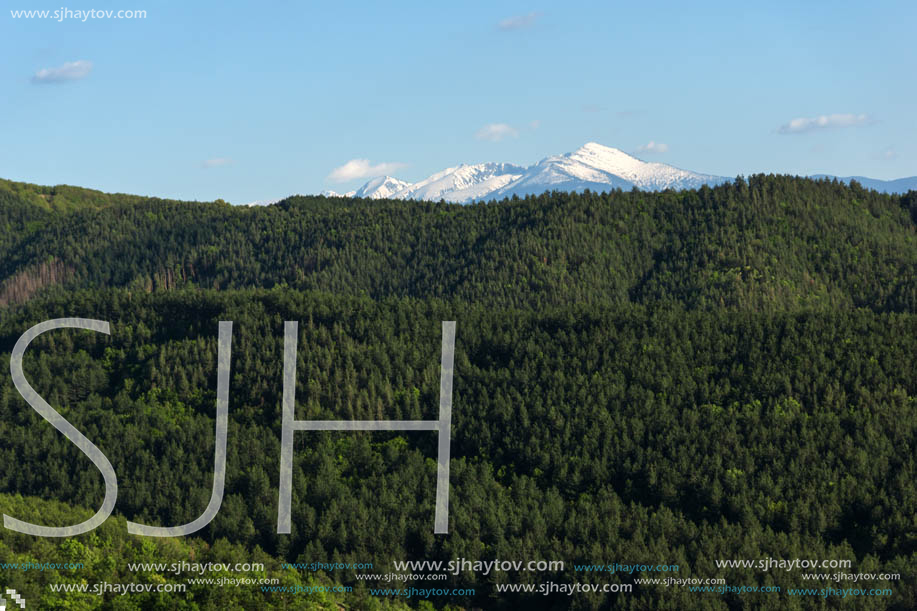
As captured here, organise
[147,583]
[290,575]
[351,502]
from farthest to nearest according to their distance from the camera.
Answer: [351,502] → [290,575] → [147,583]

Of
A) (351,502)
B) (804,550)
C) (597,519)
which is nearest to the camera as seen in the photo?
(804,550)

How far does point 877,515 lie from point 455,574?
6970 centimetres

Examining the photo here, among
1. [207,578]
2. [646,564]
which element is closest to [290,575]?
[207,578]

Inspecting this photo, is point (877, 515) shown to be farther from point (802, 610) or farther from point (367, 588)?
point (367, 588)

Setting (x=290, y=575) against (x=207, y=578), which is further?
(x=290, y=575)

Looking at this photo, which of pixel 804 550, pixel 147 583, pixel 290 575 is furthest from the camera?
pixel 804 550

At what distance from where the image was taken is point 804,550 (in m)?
171

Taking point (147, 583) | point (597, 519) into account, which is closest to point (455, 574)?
point (597, 519)

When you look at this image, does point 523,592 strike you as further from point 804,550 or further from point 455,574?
point 804,550

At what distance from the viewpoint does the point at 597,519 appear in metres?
186

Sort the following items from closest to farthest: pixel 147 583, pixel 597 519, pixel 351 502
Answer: pixel 147 583 < pixel 597 519 < pixel 351 502

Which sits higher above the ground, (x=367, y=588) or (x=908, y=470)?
(x=908, y=470)

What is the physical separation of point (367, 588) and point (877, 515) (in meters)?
83.7

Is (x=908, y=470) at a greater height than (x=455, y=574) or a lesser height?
greater
